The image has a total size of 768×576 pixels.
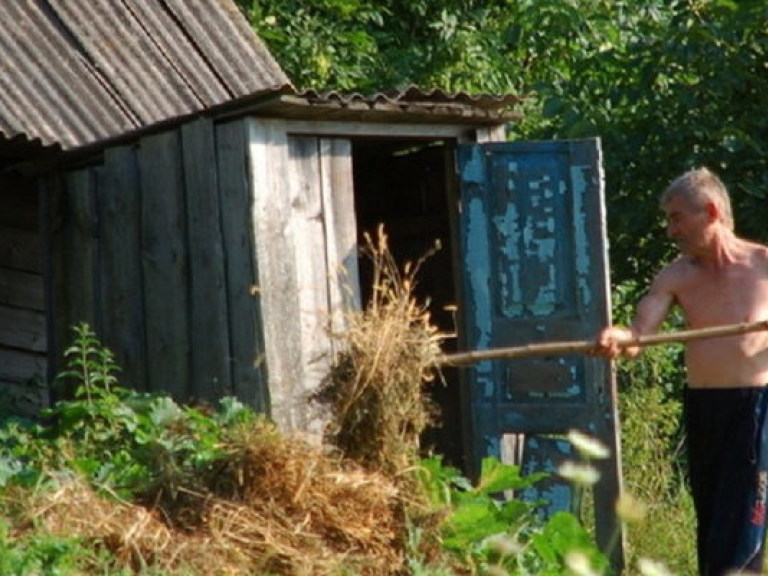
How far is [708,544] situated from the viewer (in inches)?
290

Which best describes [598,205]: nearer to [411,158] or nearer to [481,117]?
[481,117]

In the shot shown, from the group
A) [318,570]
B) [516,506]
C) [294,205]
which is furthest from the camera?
[294,205]

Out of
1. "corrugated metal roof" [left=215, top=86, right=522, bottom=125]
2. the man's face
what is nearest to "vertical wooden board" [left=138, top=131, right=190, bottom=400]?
"corrugated metal roof" [left=215, top=86, right=522, bottom=125]

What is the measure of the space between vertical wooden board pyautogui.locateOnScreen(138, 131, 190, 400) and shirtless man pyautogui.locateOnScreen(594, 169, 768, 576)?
2.28m

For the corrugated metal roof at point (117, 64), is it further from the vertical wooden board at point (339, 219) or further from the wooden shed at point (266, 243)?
the vertical wooden board at point (339, 219)

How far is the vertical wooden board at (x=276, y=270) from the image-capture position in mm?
8391

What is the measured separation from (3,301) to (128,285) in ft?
4.44

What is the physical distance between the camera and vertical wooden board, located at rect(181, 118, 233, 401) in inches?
339

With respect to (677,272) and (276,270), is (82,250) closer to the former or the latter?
(276,270)

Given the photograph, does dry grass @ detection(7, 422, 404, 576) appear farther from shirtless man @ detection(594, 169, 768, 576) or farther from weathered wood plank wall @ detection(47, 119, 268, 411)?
Answer: weathered wood plank wall @ detection(47, 119, 268, 411)

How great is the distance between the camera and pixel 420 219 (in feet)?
35.1

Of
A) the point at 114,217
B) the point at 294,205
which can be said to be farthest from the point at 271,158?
the point at 114,217

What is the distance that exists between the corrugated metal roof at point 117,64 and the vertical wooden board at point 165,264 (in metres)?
0.73

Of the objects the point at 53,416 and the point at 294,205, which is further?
the point at 294,205
